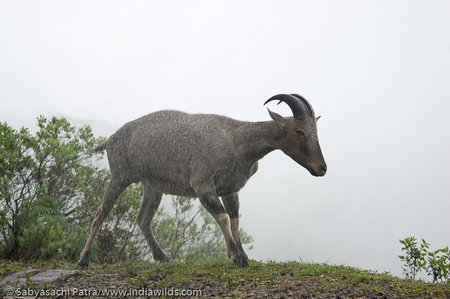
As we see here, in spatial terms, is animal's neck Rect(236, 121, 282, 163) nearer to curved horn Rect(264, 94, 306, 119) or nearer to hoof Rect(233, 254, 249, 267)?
curved horn Rect(264, 94, 306, 119)

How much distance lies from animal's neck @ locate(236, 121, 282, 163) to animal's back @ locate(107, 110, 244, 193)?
0.23m

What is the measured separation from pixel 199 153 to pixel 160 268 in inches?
77.1

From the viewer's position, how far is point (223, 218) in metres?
7.25

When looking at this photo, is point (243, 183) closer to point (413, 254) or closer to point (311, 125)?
point (311, 125)

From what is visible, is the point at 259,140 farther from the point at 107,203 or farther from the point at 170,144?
the point at 107,203

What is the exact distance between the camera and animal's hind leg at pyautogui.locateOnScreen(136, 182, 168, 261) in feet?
29.4

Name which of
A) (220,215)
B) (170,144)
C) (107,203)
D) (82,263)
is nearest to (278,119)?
(220,215)

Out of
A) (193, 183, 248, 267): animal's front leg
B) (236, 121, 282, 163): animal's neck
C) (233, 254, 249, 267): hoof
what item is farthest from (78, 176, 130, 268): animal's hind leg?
(233, 254, 249, 267): hoof

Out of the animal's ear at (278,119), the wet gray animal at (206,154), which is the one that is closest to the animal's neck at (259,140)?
the wet gray animal at (206,154)

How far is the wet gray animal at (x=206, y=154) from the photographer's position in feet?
24.5

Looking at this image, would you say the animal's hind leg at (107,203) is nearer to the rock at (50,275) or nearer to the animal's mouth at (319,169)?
the rock at (50,275)

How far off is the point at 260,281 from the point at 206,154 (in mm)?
2279

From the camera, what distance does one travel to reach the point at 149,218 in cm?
909

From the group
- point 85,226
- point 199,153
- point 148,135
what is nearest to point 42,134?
point 85,226
